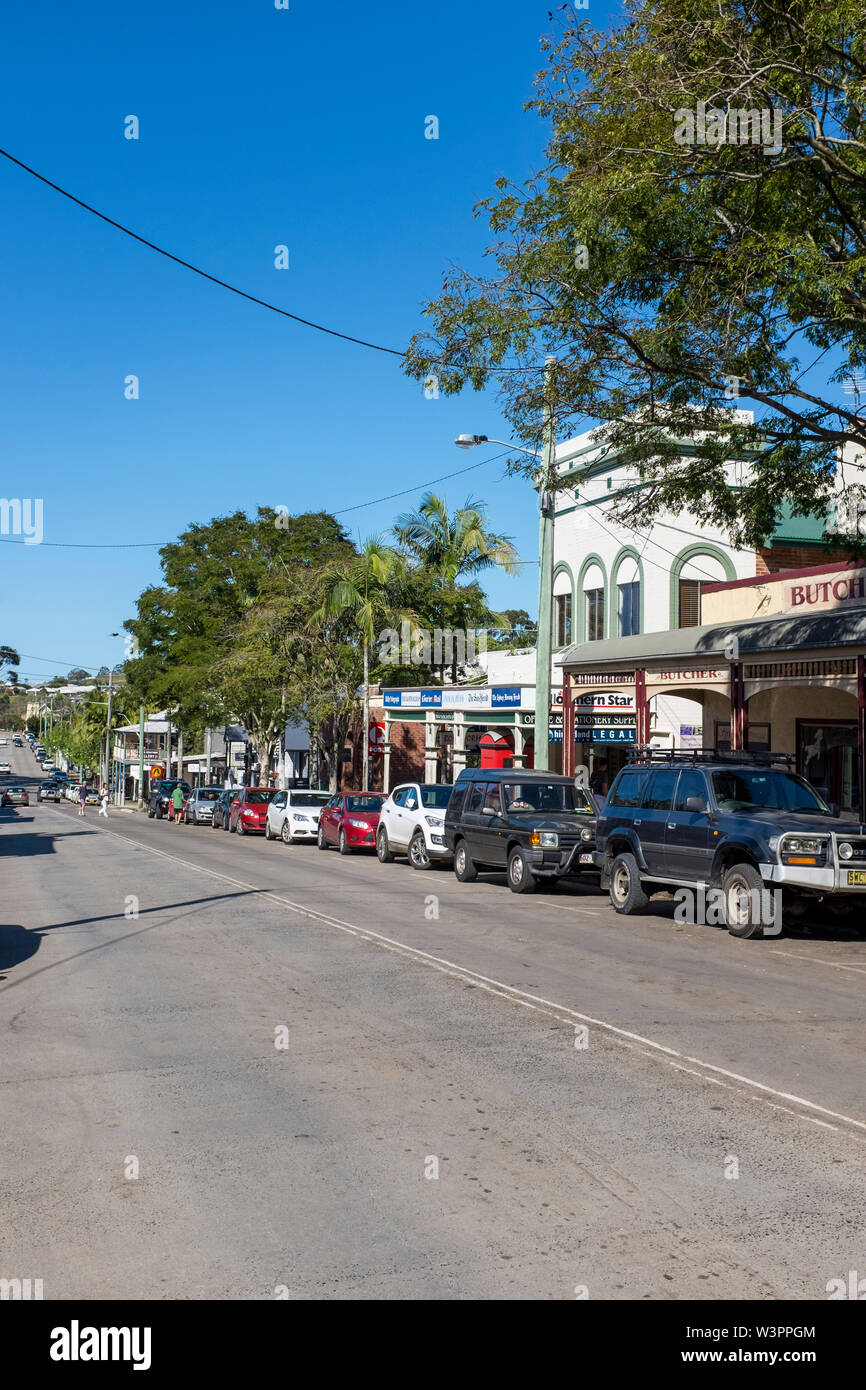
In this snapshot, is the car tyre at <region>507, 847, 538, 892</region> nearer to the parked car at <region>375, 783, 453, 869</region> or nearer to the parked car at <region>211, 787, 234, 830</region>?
the parked car at <region>375, 783, 453, 869</region>

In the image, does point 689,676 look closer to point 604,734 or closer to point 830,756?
point 604,734

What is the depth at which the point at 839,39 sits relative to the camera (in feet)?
42.7

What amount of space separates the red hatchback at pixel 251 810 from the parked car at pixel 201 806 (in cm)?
613

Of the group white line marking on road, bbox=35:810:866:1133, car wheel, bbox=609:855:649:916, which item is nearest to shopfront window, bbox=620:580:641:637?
car wheel, bbox=609:855:649:916

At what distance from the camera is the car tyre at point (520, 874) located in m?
19.9

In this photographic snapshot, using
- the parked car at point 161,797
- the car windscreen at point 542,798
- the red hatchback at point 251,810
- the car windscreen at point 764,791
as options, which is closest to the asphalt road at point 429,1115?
the car windscreen at point 764,791

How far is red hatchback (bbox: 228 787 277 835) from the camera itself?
137ft

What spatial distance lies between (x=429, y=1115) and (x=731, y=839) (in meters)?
8.76

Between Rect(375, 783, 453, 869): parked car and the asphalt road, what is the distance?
10051 mm

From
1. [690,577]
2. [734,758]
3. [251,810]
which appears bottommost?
[251,810]

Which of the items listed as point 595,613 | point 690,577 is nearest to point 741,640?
point 690,577

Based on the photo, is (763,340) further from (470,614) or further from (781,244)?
(470,614)

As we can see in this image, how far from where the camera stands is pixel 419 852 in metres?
25.5
